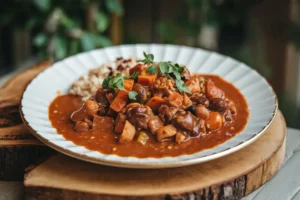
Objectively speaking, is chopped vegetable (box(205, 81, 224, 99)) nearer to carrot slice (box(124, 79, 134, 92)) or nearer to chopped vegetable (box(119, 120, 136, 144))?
carrot slice (box(124, 79, 134, 92))

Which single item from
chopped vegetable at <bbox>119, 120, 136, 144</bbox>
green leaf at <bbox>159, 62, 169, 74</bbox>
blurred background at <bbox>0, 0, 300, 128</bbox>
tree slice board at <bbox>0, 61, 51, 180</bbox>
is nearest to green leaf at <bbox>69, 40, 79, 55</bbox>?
blurred background at <bbox>0, 0, 300, 128</bbox>

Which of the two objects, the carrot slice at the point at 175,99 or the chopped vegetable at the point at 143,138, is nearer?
the chopped vegetable at the point at 143,138

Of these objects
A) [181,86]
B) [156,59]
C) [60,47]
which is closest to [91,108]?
[181,86]

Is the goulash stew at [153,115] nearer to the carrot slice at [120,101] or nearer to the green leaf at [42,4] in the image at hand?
the carrot slice at [120,101]

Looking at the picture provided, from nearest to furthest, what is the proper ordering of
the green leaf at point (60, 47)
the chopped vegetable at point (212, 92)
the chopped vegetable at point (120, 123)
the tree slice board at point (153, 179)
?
the tree slice board at point (153, 179) → the chopped vegetable at point (120, 123) → the chopped vegetable at point (212, 92) → the green leaf at point (60, 47)

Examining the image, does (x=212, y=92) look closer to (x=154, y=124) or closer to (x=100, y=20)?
(x=154, y=124)

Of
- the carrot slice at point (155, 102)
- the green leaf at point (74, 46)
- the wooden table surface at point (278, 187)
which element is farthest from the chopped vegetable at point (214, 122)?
the green leaf at point (74, 46)
